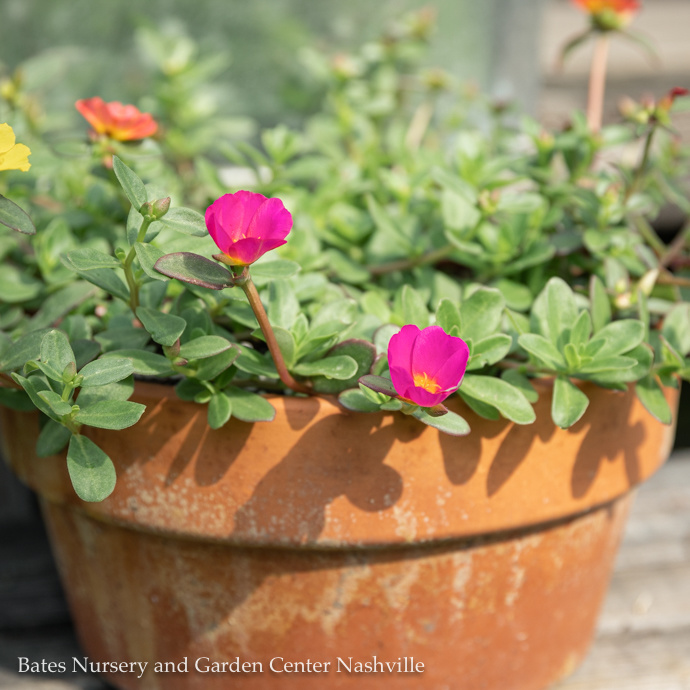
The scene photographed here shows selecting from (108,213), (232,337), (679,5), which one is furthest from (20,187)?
(679,5)

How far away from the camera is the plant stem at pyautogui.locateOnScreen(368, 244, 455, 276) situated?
2.69ft

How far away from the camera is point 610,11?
979 millimetres

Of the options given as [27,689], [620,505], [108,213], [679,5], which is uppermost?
[679,5]

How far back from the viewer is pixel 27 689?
824mm

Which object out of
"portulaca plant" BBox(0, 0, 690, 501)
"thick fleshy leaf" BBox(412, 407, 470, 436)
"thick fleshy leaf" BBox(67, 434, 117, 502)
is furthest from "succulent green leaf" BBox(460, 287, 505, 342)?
"thick fleshy leaf" BBox(67, 434, 117, 502)

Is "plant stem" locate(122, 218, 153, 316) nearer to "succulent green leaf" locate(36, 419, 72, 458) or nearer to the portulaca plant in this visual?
the portulaca plant

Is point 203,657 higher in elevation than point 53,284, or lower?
lower

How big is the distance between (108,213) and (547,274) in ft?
1.70

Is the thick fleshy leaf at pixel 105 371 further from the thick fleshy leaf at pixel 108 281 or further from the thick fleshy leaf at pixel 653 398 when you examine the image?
the thick fleshy leaf at pixel 653 398

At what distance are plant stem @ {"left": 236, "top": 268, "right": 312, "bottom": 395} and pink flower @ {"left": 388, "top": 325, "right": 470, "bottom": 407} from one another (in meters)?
0.10

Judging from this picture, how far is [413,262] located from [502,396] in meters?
0.26

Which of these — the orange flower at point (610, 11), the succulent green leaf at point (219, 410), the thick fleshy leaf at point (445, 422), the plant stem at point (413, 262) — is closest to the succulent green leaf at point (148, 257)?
the succulent green leaf at point (219, 410)

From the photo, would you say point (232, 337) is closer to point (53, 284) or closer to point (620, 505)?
point (53, 284)

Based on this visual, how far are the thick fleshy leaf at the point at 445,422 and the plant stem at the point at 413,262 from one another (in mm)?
287
